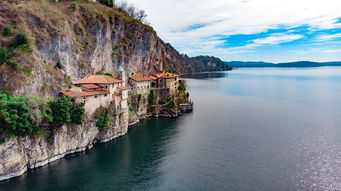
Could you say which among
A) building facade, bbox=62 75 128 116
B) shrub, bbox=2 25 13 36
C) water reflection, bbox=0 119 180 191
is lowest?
water reflection, bbox=0 119 180 191

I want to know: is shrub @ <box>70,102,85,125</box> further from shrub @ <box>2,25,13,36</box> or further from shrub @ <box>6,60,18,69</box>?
shrub @ <box>2,25,13,36</box>

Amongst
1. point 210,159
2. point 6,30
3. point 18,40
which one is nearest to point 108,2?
point 6,30

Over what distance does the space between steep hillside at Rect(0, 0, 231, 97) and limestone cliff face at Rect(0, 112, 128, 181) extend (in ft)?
30.3

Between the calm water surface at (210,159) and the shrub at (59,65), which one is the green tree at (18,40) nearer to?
the shrub at (59,65)

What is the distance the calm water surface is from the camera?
3462 centimetres

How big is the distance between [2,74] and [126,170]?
2647 centimetres

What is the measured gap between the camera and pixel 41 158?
38.4 meters

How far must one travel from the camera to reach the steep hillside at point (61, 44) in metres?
43.0

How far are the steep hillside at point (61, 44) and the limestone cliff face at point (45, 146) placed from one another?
30.3 feet

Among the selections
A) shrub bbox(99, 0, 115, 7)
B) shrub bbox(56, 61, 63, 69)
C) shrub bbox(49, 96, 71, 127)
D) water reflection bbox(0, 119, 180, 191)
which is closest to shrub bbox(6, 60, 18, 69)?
shrub bbox(49, 96, 71, 127)

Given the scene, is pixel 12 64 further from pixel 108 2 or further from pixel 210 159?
pixel 108 2

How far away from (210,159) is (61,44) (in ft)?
129

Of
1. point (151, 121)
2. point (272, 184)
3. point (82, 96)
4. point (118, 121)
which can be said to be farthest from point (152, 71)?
point (272, 184)

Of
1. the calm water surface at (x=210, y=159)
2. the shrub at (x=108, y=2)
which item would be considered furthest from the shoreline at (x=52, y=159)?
the shrub at (x=108, y=2)
